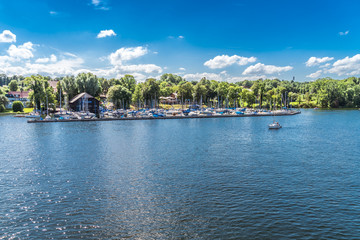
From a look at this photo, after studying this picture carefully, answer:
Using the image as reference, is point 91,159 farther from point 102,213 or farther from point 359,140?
point 359,140

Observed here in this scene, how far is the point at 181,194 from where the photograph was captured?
3039 centimetres

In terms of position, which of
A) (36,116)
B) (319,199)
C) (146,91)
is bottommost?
(319,199)

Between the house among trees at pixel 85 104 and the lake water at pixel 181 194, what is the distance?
10030cm

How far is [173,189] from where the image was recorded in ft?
105

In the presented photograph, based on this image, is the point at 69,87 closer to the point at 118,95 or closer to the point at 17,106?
the point at 118,95

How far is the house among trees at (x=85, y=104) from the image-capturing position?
15312 cm

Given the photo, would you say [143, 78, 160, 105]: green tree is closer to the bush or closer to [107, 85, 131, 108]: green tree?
[107, 85, 131, 108]: green tree

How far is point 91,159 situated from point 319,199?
38.0m

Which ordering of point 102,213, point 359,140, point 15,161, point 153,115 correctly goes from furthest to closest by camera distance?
point 153,115, point 359,140, point 15,161, point 102,213

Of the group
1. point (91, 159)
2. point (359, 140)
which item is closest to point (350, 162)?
point (359, 140)

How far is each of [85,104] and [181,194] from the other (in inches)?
5368

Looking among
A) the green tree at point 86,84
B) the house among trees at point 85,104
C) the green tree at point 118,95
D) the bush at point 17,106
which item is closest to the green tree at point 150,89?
the green tree at point 118,95

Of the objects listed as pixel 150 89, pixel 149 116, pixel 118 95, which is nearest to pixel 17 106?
pixel 118 95

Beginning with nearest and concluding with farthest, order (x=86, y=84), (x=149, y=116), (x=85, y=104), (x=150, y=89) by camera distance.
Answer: (x=149, y=116) → (x=85, y=104) → (x=86, y=84) → (x=150, y=89)
